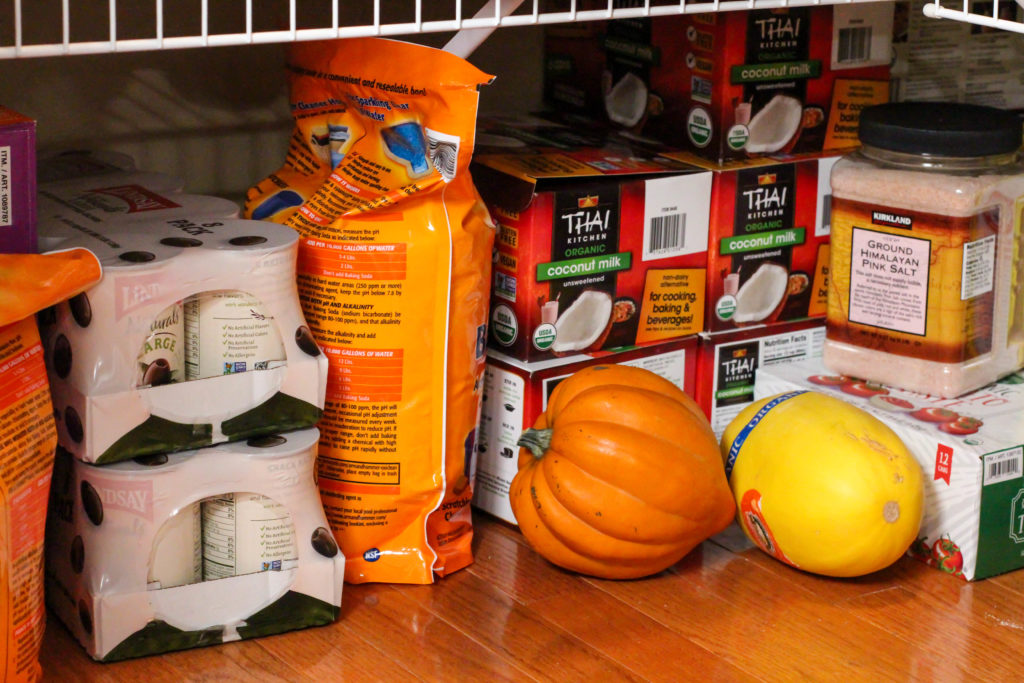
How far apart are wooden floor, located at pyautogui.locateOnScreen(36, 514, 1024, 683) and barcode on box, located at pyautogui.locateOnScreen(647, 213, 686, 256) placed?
0.31 m

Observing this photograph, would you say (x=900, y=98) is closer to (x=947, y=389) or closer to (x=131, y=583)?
(x=947, y=389)

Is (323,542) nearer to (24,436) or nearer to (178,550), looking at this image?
(178,550)

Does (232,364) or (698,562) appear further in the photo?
(698,562)

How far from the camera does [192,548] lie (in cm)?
105

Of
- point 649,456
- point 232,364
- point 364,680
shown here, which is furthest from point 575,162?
point 364,680

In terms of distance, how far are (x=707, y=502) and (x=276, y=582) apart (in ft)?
1.27

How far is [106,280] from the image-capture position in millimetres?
958

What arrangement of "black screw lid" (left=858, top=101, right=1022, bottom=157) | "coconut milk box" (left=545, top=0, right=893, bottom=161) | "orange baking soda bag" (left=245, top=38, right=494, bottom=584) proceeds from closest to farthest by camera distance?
"orange baking soda bag" (left=245, top=38, right=494, bottom=584), "black screw lid" (left=858, top=101, right=1022, bottom=157), "coconut milk box" (left=545, top=0, right=893, bottom=161)

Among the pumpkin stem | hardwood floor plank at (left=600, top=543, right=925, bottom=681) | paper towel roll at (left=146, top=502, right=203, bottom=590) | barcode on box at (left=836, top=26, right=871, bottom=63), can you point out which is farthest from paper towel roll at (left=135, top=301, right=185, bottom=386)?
barcode on box at (left=836, top=26, right=871, bottom=63)

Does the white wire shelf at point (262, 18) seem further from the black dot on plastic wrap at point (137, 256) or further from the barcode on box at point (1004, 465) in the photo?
the barcode on box at point (1004, 465)

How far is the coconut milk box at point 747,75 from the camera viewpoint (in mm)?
1345

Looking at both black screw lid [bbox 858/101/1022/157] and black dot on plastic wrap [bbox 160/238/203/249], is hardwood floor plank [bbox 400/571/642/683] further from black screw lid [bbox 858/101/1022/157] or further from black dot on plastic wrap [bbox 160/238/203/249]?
black screw lid [bbox 858/101/1022/157]

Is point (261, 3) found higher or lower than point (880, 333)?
higher

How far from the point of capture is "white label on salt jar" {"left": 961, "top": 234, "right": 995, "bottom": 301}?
1.24m
